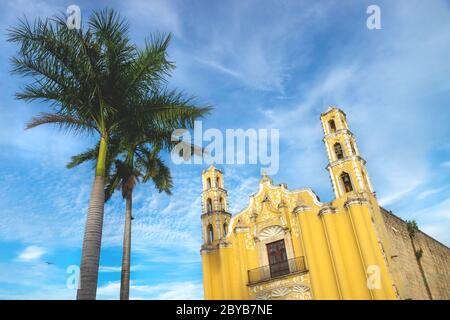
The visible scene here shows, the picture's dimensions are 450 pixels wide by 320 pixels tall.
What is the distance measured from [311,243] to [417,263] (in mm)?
7741

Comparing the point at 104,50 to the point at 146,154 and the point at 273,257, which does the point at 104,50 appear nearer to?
the point at 146,154

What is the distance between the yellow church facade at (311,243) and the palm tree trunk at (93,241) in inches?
456

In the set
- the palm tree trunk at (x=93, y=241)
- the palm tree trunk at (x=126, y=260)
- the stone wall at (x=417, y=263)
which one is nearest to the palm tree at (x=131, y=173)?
the palm tree trunk at (x=126, y=260)

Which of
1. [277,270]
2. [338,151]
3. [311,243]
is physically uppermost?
[338,151]

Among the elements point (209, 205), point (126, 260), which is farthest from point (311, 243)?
point (126, 260)

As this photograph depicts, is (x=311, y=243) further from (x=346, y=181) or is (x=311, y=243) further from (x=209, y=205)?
(x=209, y=205)

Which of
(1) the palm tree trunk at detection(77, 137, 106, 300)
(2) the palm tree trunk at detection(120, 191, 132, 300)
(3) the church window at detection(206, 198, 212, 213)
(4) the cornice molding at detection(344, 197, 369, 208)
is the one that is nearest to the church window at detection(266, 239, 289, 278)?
(4) the cornice molding at detection(344, 197, 369, 208)

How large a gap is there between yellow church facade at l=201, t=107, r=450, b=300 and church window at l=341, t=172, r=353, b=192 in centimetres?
3

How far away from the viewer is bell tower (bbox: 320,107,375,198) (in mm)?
18781

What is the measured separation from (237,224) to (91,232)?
521 inches

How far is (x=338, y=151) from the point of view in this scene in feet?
67.3

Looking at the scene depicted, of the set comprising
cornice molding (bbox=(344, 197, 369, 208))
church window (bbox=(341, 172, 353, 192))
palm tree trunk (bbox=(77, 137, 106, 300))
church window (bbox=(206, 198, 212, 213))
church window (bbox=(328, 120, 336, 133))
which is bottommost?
palm tree trunk (bbox=(77, 137, 106, 300))

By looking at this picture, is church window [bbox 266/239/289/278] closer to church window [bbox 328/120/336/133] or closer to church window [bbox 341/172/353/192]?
church window [bbox 341/172/353/192]
